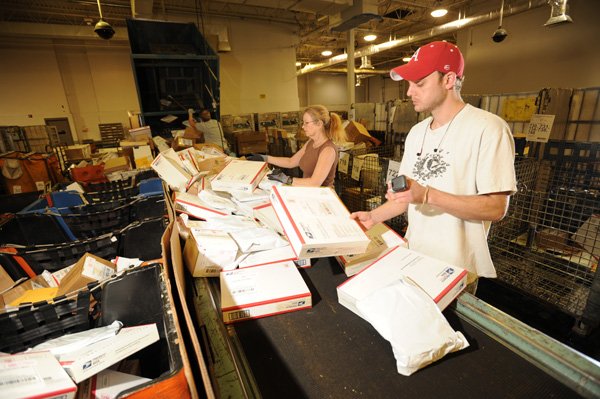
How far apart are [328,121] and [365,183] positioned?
2.87 feet

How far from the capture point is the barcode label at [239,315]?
78cm

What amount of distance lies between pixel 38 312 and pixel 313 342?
723 millimetres

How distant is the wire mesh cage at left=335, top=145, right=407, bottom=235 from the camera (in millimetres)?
2581

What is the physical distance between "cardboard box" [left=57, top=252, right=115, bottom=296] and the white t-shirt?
1.38 meters

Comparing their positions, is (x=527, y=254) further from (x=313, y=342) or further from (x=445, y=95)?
(x=313, y=342)

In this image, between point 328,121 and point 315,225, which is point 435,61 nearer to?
point 315,225

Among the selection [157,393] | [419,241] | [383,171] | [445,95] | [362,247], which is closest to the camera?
[157,393]

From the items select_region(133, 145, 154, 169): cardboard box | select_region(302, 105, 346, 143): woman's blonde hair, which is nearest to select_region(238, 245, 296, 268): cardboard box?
select_region(302, 105, 346, 143): woman's blonde hair

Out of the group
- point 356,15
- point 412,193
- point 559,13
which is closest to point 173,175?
point 412,193

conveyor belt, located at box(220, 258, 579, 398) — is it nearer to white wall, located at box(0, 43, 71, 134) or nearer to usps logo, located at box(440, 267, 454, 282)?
usps logo, located at box(440, 267, 454, 282)

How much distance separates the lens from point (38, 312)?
0.74 meters

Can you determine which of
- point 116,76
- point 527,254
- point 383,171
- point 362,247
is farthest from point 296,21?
point 362,247

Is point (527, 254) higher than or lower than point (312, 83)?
lower

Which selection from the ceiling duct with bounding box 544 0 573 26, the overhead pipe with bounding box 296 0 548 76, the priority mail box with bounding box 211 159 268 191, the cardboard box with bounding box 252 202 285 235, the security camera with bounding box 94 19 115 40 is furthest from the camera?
the overhead pipe with bounding box 296 0 548 76
